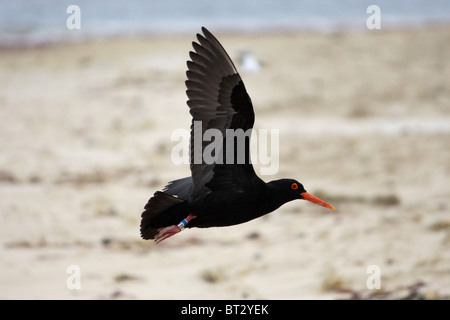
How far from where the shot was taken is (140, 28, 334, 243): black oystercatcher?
6.02 meters

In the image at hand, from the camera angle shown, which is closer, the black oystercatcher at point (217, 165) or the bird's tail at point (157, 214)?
the black oystercatcher at point (217, 165)

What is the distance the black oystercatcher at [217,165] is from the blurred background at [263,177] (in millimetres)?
3512

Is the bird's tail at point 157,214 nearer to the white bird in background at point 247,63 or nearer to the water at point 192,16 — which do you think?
the white bird in background at point 247,63

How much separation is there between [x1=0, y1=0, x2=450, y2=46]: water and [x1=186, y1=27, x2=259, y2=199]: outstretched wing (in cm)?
2184

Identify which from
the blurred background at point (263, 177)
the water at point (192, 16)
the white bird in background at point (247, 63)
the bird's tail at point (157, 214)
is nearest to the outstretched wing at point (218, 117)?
the bird's tail at point (157, 214)

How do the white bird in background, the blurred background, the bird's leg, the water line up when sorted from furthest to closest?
the water
the white bird in background
the blurred background
the bird's leg

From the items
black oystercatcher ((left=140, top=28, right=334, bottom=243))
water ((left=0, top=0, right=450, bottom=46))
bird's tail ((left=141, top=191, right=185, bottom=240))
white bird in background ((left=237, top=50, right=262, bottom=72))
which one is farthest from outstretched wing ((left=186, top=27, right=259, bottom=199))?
water ((left=0, top=0, right=450, bottom=46))

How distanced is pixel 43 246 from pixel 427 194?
20.9 ft

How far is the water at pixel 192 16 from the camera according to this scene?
95.9 feet

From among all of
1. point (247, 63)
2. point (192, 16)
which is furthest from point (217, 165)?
point (192, 16)

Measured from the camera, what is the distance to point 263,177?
1448 centimetres

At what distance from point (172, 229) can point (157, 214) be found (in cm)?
16

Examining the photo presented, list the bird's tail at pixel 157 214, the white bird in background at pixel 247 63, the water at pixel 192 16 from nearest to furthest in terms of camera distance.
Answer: the bird's tail at pixel 157 214 < the white bird in background at pixel 247 63 < the water at pixel 192 16

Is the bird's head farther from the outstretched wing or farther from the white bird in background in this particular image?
the white bird in background
